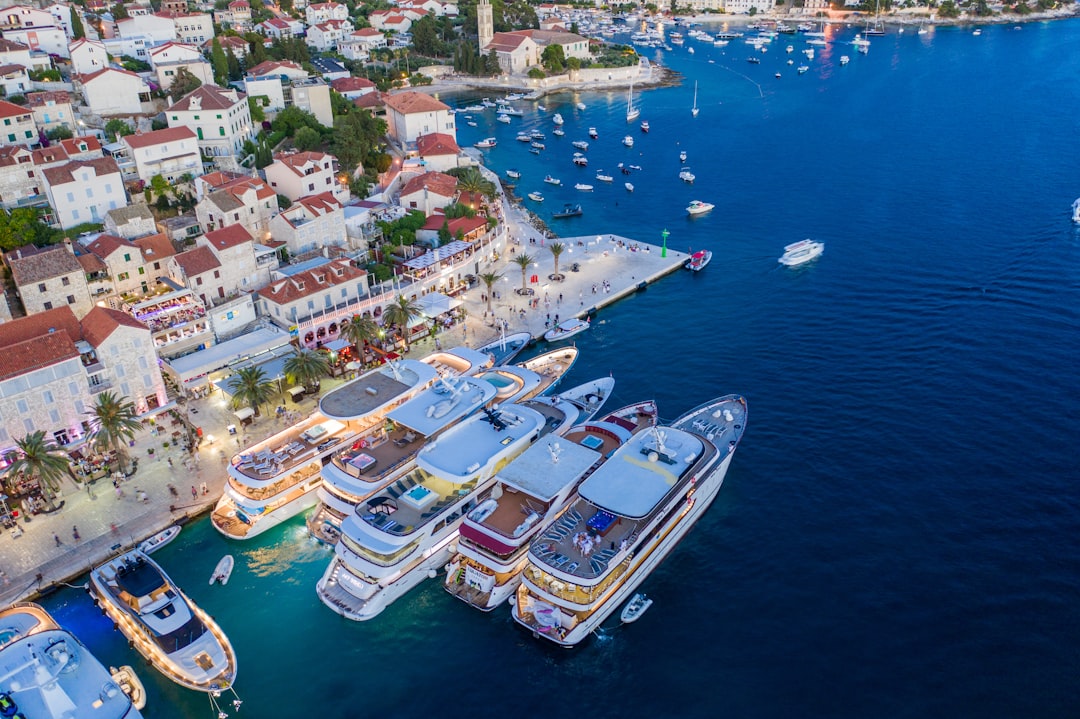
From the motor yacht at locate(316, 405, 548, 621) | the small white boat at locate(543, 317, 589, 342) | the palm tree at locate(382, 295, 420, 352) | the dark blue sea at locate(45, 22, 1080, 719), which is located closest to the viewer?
the dark blue sea at locate(45, 22, 1080, 719)

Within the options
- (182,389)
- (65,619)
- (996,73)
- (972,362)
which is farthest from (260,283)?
(996,73)

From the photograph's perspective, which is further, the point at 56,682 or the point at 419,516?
the point at 419,516

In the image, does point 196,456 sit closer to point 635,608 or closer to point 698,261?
point 635,608

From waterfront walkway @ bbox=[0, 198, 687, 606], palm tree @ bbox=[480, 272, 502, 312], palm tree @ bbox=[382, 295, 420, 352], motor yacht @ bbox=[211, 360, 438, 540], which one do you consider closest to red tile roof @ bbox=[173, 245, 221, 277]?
waterfront walkway @ bbox=[0, 198, 687, 606]

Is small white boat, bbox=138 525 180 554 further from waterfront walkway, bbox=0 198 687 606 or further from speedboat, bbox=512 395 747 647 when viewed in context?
speedboat, bbox=512 395 747 647

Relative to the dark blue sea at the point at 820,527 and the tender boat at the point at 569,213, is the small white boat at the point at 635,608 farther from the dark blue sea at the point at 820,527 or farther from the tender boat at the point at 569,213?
the tender boat at the point at 569,213

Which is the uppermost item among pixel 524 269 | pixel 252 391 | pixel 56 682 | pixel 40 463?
pixel 524 269

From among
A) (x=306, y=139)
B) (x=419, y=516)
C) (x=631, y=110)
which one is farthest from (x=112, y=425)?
(x=631, y=110)
